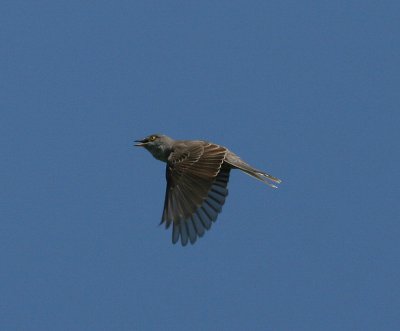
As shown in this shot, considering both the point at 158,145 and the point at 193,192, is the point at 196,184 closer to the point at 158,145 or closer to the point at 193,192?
the point at 193,192

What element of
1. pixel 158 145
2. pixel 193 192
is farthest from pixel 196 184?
pixel 158 145

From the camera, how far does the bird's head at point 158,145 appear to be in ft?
49.4

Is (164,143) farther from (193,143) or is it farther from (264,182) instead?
(264,182)

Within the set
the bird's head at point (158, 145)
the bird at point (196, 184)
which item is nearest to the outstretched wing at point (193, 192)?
the bird at point (196, 184)

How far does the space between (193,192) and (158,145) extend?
208 cm

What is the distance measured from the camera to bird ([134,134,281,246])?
43.6 feet

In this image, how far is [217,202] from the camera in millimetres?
13836

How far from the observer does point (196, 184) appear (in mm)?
13461

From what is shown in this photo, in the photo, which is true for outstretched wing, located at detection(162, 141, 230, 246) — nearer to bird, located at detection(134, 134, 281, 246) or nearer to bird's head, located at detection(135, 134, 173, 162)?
bird, located at detection(134, 134, 281, 246)

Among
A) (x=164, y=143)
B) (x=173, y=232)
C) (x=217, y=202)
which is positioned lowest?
(x=173, y=232)

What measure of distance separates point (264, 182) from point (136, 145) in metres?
2.90

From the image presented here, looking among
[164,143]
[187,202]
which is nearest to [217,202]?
[187,202]

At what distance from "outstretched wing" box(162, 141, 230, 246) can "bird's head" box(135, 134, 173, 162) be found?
837mm

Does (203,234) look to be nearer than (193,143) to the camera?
Yes
